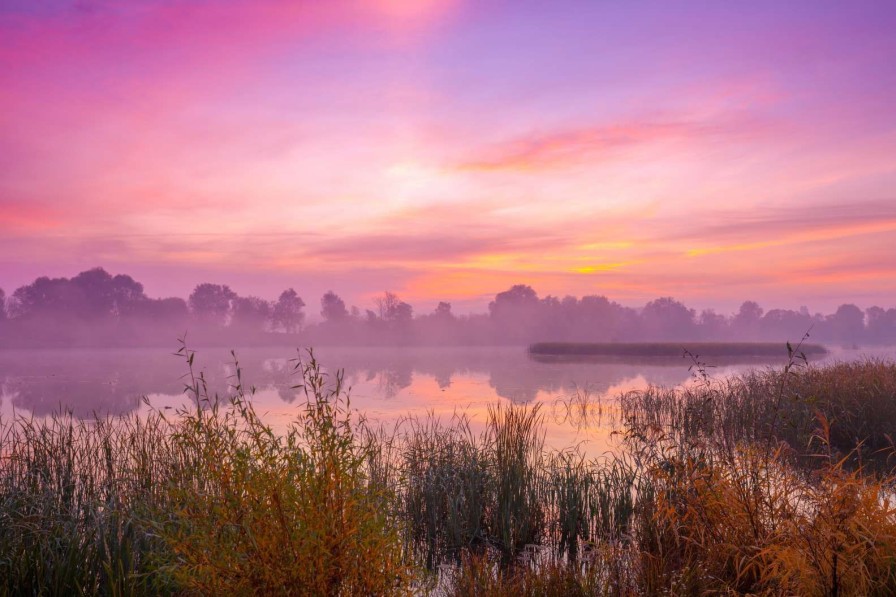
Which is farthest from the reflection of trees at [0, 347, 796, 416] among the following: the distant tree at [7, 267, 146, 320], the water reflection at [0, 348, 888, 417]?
the distant tree at [7, 267, 146, 320]

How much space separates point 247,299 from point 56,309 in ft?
82.5

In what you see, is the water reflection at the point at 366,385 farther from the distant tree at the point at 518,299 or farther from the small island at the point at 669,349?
the distant tree at the point at 518,299

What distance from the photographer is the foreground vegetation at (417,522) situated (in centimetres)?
458

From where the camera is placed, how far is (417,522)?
970 cm

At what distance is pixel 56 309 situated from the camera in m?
85.8

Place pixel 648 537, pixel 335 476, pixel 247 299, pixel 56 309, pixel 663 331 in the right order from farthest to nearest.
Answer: pixel 663 331 → pixel 247 299 → pixel 56 309 → pixel 648 537 → pixel 335 476

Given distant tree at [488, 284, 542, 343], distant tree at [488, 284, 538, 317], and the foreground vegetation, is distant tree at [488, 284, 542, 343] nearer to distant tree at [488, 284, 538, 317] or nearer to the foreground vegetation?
distant tree at [488, 284, 538, 317]

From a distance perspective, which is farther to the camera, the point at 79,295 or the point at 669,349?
the point at 79,295

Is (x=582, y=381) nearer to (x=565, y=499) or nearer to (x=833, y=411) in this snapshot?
(x=833, y=411)

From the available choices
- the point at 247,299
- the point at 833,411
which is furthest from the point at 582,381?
the point at 247,299

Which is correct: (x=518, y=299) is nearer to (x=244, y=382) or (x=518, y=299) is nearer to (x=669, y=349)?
(x=669, y=349)

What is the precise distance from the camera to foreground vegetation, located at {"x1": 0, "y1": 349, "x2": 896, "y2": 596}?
458cm

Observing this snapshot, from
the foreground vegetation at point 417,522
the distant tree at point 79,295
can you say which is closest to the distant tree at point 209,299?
the distant tree at point 79,295

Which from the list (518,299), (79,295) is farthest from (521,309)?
(79,295)
